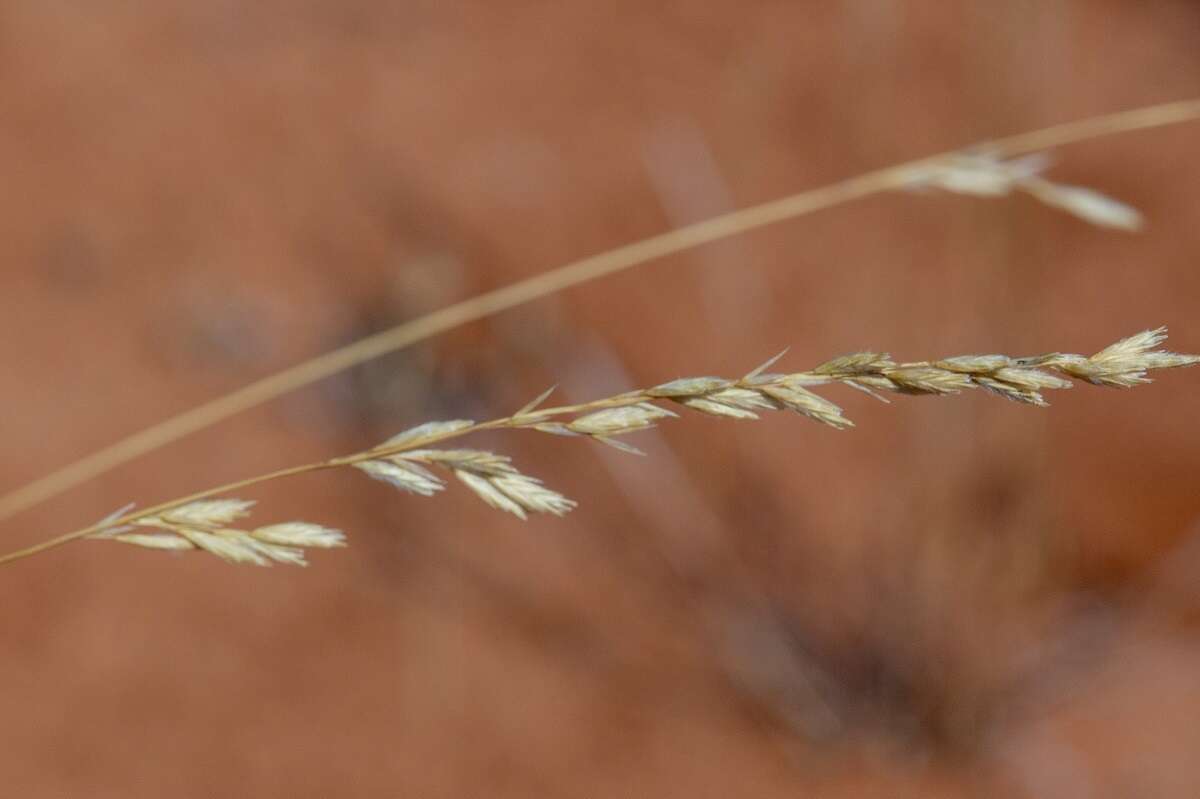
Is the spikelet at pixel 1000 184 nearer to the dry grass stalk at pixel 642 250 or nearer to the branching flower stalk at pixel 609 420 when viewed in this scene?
the dry grass stalk at pixel 642 250

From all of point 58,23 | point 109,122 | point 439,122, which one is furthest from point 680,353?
point 58,23

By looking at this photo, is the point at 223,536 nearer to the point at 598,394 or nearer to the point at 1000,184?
the point at 1000,184

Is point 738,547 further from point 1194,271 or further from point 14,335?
point 14,335

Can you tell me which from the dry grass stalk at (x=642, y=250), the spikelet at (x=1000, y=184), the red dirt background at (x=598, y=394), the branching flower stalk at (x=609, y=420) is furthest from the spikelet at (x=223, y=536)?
the red dirt background at (x=598, y=394)

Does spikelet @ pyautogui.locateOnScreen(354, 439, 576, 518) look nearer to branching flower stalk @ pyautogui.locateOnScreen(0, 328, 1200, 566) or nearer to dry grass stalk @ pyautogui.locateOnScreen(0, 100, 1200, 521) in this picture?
branching flower stalk @ pyautogui.locateOnScreen(0, 328, 1200, 566)

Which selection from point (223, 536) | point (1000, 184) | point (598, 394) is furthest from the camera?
point (598, 394)

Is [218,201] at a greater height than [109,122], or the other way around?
Result: [109,122]

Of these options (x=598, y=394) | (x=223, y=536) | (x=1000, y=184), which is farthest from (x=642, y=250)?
(x=598, y=394)

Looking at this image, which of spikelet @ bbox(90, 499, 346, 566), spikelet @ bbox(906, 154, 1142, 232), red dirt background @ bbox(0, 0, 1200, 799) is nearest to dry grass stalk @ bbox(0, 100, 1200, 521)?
spikelet @ bbox(906, 154, 1142, 232)
